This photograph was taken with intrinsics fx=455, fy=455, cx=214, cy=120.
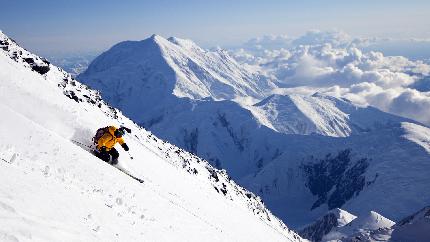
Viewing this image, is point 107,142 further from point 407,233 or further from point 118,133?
point 407,233

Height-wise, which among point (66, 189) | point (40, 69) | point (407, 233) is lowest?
point (407, 233)

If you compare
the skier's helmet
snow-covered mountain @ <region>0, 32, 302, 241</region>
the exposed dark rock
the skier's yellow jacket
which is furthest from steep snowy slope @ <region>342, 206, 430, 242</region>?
the skier's yellow jacket

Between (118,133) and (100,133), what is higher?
(100,133)

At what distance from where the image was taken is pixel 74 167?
82.5 ft

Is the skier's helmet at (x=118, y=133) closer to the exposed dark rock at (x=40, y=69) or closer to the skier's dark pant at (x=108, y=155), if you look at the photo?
the skier's dark pant at (x=108, y=155)

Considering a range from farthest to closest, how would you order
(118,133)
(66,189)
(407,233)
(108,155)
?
(407,233), (118,133), (108,155), (66,189)

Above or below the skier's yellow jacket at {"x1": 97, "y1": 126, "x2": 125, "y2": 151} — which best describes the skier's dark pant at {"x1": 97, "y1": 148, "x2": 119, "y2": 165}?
below

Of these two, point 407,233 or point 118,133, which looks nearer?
point 118,133

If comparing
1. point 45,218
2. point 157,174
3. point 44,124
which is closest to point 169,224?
point 45,218

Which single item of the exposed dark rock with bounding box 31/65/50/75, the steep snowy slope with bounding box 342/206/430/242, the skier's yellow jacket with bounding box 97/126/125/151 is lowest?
the steep snowy slope with bounding box 342/206/430/242

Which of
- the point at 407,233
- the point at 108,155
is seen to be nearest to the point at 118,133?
the point at 108,155

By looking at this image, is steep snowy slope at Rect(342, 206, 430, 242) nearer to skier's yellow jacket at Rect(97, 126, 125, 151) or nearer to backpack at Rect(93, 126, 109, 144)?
skier's yellow jacket at Rect(97, 126, 125, 151)

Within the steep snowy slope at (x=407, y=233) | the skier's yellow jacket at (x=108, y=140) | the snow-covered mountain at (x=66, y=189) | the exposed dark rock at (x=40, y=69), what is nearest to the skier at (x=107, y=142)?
the skier's yellow jacket at (x=108, y=140)

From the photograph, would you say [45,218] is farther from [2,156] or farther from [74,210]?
[2,156]
